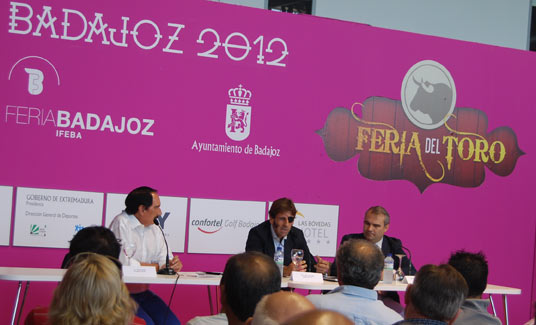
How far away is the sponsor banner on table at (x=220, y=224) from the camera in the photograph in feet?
18.8

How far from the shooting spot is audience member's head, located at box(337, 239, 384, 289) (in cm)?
302

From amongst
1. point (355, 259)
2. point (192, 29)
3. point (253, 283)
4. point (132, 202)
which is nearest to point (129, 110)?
point (192, 29)

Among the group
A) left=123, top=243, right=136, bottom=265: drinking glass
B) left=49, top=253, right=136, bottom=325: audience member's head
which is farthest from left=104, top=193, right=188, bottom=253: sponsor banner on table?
left=49, top=253, right=136, bottom=325: audience member's head

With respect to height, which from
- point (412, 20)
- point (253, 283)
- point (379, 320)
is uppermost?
point (412, 20)

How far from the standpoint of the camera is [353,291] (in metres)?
2.92

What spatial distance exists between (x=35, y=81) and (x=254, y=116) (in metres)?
1.79

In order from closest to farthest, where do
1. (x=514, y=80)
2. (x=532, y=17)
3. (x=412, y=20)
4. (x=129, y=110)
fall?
(x=129, y=110) → (x=514, y=80) → (x=412, y=20) → (x=532, y=17)

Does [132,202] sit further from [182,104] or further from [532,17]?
[532,17]

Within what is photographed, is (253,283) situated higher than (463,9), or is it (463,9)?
(463,9)

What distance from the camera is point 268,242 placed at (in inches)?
197

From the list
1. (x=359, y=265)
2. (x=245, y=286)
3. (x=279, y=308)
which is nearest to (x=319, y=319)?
(x=279, y=308)

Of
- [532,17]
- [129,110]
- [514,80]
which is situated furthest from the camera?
[532,17]

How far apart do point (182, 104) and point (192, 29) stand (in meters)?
0.63

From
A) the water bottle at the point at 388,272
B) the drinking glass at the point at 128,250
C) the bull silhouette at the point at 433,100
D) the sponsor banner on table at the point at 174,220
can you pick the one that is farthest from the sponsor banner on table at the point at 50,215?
the bull silhouette at the point at 433,100
